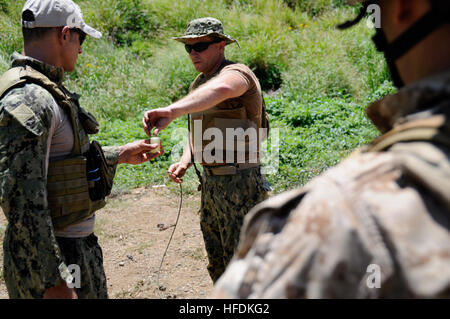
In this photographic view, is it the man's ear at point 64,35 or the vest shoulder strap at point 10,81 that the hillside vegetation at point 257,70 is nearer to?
the man's ear at point 64,35

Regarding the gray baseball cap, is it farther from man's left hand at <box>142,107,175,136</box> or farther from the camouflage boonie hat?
the camouflage boonie hat

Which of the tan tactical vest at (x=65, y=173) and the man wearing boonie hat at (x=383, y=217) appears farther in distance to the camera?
the tan tactical vest at (x=65, y=173)

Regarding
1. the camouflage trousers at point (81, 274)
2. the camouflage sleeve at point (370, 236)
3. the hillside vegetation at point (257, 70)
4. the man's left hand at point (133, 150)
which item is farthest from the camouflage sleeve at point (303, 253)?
the hillside vegetation at point (257, 70)

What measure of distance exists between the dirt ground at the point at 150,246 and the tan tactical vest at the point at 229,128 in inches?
59.2

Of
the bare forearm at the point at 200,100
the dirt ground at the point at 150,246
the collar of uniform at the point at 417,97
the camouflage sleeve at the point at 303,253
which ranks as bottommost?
the dirt ground at the point at 150,246

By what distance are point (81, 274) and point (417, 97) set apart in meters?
1.90

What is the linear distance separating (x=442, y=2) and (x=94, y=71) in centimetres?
973

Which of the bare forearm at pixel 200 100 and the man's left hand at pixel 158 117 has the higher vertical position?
the bare forearm at pixel 200 100

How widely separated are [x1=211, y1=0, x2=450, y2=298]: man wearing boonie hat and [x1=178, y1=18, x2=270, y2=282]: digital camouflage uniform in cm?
222

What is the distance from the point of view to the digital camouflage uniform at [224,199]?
3277 millimetres

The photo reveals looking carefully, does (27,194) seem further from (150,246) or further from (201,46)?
(150,246)

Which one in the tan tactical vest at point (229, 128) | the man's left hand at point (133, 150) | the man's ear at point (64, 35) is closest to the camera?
the man's ear at point (64, 35)

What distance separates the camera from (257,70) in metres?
9.37
